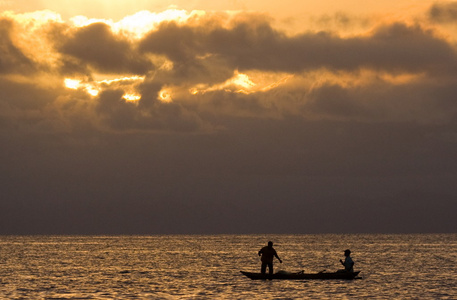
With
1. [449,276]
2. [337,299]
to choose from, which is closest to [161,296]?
[337,299]

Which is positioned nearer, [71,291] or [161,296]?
[161,296]

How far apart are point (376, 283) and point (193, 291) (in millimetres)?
14367

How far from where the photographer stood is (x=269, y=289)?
46.6 meters

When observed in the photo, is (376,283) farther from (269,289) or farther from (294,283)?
(269,289)

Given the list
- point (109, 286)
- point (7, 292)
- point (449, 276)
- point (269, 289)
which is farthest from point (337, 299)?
point (449, 276)

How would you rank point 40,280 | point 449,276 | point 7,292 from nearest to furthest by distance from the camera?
1. point 7,292
2. point 40,280
3. point 449,276

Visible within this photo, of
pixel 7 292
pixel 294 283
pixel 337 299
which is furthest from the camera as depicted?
pixel 294 283

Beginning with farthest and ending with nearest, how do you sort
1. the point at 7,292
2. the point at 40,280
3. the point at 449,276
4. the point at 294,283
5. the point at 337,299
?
the point at 449,276
the point at 40,280
the point at 294,283
the point at 7,292
the point at 337,299

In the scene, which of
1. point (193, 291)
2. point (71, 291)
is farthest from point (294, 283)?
point (71, 291)

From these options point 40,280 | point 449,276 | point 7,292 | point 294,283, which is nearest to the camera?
point 7,292

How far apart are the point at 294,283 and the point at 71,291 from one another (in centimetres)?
1488

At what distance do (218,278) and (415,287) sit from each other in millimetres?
15621

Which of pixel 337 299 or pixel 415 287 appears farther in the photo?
pixel 415 287

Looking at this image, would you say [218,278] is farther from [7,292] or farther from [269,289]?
[7,292]
